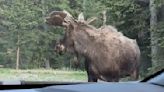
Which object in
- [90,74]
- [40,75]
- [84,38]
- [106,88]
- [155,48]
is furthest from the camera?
[40,75]

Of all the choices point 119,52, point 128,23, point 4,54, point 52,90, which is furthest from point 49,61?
point 52,90

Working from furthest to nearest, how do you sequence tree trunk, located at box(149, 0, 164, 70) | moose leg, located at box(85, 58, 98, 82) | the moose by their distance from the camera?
tree trunk, located at box(149, 0, 164, 70) → the moose → moose leg, located at box(85, 58, 98, 82)

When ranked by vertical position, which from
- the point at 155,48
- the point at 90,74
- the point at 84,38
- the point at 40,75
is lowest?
the point at 40,75

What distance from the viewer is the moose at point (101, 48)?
15.5 ft

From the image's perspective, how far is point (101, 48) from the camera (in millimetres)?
4871

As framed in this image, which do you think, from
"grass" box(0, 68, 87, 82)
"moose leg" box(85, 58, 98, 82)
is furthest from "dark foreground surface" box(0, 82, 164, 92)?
"grass" box(0, 68, 87, 82)

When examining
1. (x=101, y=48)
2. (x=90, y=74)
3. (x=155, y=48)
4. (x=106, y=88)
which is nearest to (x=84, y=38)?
(x=101, y=48)

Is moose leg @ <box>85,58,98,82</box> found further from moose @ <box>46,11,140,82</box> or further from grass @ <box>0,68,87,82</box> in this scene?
grass @ <box>0,68,87,82</box>

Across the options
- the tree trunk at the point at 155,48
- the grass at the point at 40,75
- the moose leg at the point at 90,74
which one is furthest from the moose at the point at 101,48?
the grass at the point at 40,75

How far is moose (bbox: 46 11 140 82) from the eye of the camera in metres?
4.71

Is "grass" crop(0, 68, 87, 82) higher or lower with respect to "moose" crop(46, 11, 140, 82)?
lower

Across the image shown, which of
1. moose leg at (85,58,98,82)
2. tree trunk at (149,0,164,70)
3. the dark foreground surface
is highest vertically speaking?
the dark foreground surface

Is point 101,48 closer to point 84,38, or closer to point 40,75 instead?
point 84,38

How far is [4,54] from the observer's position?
7.34 meters
